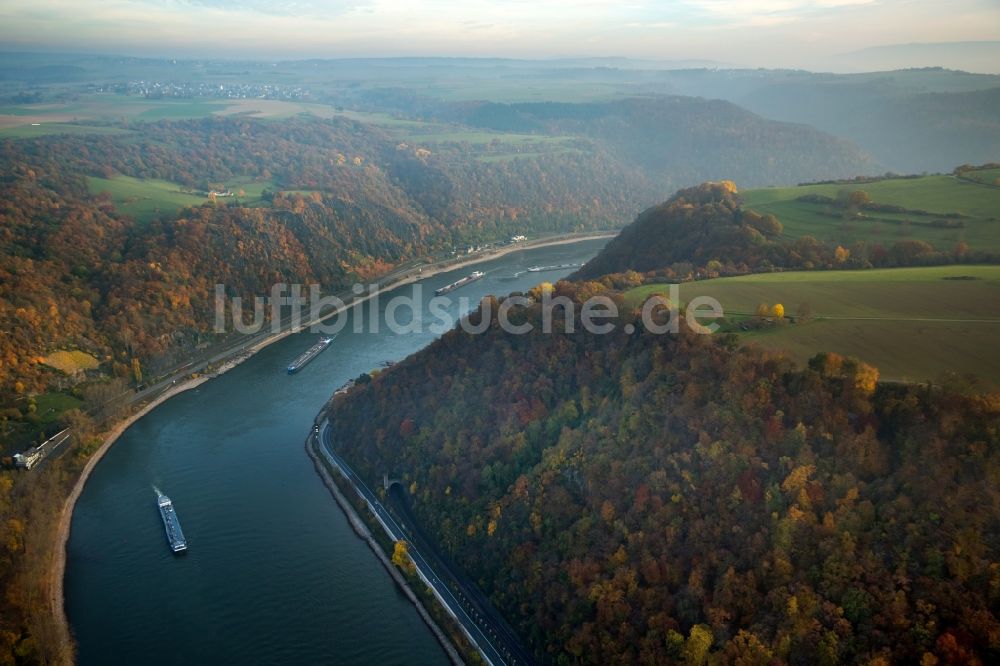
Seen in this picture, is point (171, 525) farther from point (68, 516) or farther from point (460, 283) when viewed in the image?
point (460, 283)

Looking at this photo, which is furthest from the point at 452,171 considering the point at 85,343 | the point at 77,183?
the point at 85,343

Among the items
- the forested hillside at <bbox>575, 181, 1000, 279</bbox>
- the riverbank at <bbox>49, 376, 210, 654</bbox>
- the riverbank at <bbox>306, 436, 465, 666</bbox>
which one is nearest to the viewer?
the riverbank at <bbox>306, 436, 465, 666</bbox>

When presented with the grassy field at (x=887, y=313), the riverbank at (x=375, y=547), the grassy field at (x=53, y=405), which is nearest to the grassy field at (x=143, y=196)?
the grassy field at (x=53, y=405)

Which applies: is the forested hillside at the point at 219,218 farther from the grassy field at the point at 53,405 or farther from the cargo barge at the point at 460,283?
the cargo barge at the point at 460,283

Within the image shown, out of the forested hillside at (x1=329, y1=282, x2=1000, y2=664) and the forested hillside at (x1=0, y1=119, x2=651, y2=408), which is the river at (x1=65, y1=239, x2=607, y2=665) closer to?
the forested hillside at (x1=329, y1=282, x2=1000, y2=664)

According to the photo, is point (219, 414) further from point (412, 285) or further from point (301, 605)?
point (412, 285)

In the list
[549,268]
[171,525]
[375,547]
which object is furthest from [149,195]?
[375,547]

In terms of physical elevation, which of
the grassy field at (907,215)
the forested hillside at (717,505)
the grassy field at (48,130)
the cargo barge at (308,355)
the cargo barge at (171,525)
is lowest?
the cargo barge at (171,525)

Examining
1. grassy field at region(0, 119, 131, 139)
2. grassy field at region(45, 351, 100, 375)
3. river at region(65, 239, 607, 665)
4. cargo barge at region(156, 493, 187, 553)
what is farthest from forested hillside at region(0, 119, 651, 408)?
cargo barge at region(156, 493, 187, 553)
